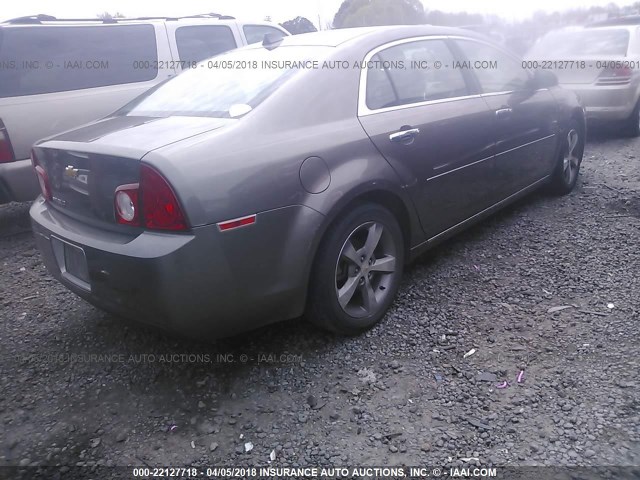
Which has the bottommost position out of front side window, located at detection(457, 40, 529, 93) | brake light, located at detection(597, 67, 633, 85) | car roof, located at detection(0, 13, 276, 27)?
brake light, located at detection(597, 67, 633, 85)

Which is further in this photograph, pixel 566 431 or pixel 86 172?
pixel 86 172

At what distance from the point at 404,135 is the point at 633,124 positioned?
5528 millimetres

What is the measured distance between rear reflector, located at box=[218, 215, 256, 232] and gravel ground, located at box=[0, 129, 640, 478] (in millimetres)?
809

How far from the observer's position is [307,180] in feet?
8.04

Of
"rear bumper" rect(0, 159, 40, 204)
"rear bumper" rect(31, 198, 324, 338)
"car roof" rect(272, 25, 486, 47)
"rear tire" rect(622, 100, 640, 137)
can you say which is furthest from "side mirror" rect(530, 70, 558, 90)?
"rear bumper" rect(0, 159, 40, 204)

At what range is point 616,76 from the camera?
21.9ft

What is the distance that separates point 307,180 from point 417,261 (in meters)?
1.56

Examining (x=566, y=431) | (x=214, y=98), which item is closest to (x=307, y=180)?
(x=214, y=98)

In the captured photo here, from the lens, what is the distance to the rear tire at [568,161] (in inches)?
182

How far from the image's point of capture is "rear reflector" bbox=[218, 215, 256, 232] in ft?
7.11

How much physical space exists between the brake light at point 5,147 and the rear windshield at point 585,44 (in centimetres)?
661

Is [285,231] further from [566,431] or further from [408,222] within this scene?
[566,431]

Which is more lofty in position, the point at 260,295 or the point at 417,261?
the point at 260,295

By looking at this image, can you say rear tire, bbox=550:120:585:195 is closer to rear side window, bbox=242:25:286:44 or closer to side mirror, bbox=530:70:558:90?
side mirror, bbox=530:70:558:90
